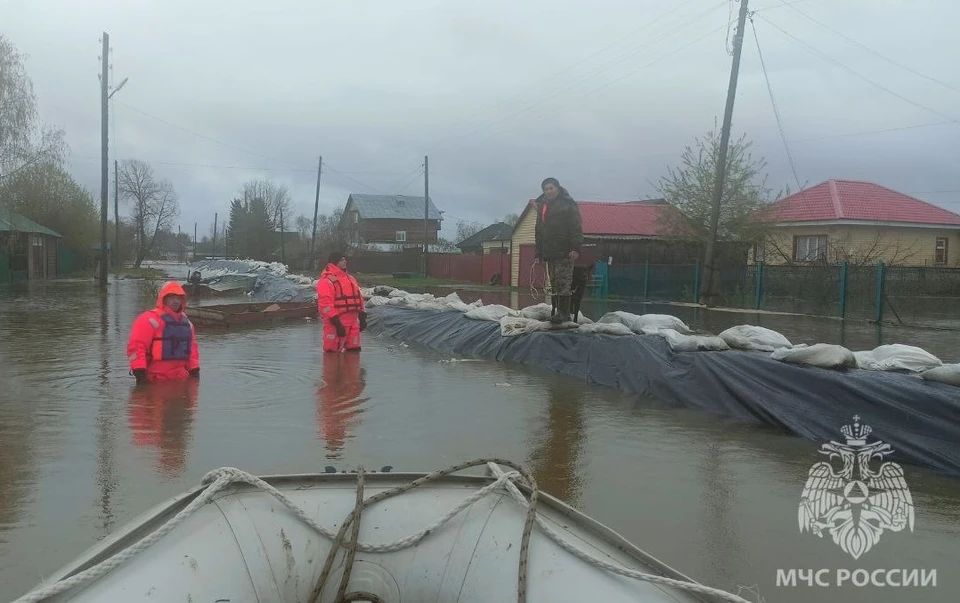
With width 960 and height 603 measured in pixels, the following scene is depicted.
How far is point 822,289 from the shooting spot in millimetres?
18328

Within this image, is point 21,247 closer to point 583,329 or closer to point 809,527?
point 583,329

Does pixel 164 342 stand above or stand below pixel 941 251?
below

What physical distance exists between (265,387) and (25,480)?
11.1 ft

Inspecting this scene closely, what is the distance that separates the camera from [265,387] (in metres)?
8.02

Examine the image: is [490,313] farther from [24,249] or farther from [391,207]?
[391,207]

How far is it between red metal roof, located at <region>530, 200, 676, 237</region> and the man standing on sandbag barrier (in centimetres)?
2477

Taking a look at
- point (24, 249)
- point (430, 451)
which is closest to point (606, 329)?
point (430, 451)

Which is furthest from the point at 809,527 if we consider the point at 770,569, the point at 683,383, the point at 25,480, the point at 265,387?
the point at 265,387

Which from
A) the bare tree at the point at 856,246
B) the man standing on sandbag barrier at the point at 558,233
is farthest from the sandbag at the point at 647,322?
the bare tree at the point at 856,246

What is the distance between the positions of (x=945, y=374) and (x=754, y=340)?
218 cm

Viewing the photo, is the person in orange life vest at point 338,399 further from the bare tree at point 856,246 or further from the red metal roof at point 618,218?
the red metal roof at point 618,218

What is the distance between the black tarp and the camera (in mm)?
5195

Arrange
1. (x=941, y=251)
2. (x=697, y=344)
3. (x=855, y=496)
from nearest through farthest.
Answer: (x=855, y=496), (x=697, y=344), (x=941, y=251)

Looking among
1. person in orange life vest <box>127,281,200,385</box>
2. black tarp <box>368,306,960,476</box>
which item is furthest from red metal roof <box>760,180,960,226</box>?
person in orange life vest <box>127,281,200,385</box>
